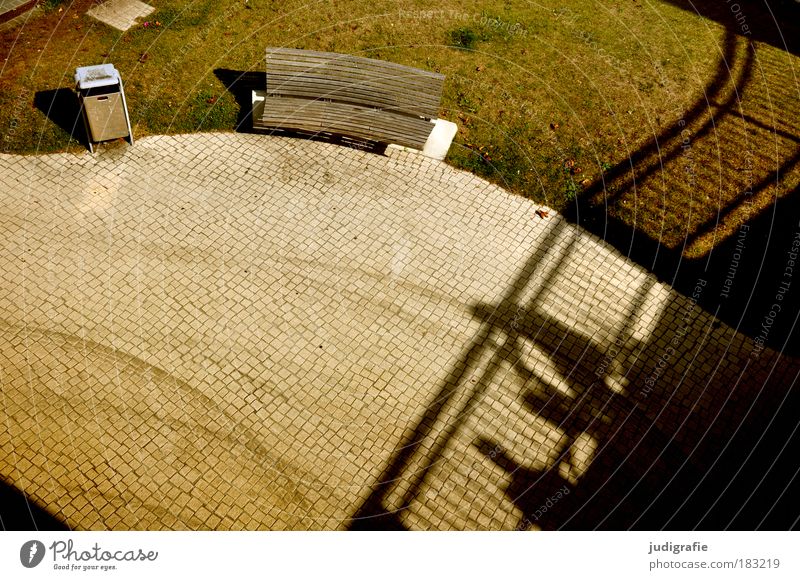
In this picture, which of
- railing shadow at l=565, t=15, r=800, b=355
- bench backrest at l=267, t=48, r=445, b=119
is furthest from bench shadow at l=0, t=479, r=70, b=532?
railing shadow at l=565, t=15, r=800, b=355

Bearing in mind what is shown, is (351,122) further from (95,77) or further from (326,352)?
(326,352)

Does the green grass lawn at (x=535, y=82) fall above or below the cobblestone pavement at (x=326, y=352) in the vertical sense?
above

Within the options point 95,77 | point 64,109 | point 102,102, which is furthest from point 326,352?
point 64,109

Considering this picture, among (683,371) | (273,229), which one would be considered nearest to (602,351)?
(683,371)

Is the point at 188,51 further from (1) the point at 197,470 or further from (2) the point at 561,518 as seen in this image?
(2) the point at 561,518

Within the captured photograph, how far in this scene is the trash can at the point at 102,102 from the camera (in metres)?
9.31

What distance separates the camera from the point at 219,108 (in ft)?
35.9

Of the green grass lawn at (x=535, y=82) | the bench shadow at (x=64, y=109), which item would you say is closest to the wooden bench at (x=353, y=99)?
the green grass lawn at (x=535, y=82)

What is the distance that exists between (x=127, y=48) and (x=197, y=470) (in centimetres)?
821

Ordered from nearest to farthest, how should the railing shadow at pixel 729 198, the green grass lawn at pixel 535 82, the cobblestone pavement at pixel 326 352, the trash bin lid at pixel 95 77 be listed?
the cobblestone pavement at pixel 326 352 < the trash bin lid at pixel 95 77 < the railing shadow at pixel 729 198 < the green grass lawn at pixel 535 82

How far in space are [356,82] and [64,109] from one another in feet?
15.9
